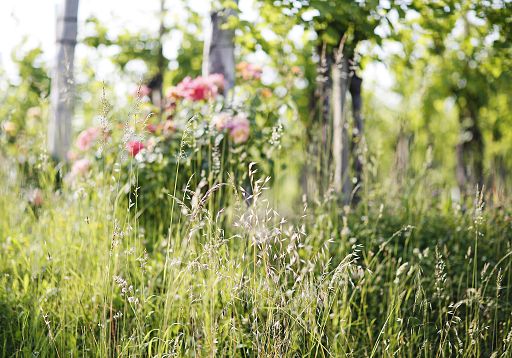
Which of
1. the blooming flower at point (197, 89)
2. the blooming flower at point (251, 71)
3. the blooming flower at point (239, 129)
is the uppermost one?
the blooming flower at point (251, 71)

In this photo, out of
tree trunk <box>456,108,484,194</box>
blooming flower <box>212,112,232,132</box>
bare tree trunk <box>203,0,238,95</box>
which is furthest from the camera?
tree trunk <box>456,108,484,194</box>

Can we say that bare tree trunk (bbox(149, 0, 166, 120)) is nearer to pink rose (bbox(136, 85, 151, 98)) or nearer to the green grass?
pink rose (bbox(136, 85, 151, 98))

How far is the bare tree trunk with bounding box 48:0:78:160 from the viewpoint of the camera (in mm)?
4812

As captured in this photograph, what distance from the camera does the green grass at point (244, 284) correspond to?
206 centimetres

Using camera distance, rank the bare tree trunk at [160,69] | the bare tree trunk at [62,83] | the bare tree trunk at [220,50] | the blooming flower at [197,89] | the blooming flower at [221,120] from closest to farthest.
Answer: the blooming flower at [221,120] < the blooming flower at [197,89] < the bare tree trunk at [220,50] < the bare tree trunk at [62,83] < the bare tree trunk at [160,69]

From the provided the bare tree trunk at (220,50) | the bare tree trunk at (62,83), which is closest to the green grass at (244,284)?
the bare tree trunk at (220,50)

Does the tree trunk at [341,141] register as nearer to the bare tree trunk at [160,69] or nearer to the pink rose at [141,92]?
the pink rose at [141,92]

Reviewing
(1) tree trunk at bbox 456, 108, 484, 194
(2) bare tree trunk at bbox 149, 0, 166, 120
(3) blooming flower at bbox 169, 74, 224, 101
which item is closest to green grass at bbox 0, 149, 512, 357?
(3) blooming flower at bbox 169, 74, 224, 101

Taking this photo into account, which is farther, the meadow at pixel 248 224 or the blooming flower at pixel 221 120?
the blooming flower at pixel 221 120

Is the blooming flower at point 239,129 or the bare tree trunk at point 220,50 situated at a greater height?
the bare tree trunk at point 220,50

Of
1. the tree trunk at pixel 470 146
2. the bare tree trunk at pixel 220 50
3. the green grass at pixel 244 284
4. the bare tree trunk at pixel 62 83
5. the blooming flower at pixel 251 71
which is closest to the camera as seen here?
the green grass at pixel 244 284

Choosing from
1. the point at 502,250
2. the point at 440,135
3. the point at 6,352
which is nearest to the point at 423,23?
the point at 502,250

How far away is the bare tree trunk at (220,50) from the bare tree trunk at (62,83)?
1.14 meters

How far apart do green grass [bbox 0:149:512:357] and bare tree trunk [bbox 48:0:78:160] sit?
4.31ft
